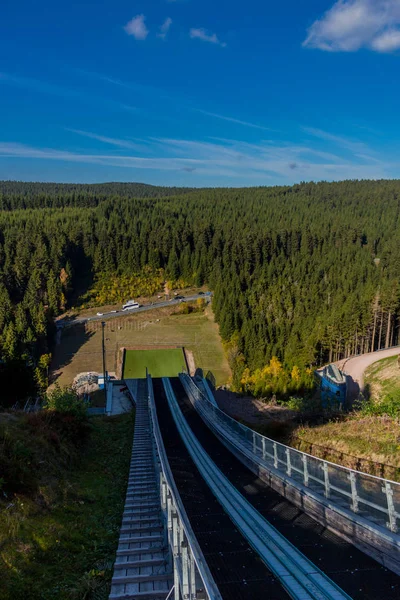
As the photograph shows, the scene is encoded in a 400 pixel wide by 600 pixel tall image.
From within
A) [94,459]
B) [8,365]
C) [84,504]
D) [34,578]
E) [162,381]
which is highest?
[34,578]

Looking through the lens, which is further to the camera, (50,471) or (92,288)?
(92,288)

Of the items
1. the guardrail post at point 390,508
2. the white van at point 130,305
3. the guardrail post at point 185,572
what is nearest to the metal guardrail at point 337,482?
the guardrail post at point 390,508

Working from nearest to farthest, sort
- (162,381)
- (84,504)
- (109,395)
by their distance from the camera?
(84,504) < (109,395) < (162,381)

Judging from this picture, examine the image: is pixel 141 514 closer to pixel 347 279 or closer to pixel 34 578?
pixel 34 578

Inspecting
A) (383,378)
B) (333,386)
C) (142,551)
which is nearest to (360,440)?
(142,551)

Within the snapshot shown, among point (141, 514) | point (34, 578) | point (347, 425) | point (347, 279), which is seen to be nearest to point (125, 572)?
point (34, 578)

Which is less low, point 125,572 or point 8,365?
point 125,572

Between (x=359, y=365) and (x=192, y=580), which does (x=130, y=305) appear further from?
(x=192, y=580)
